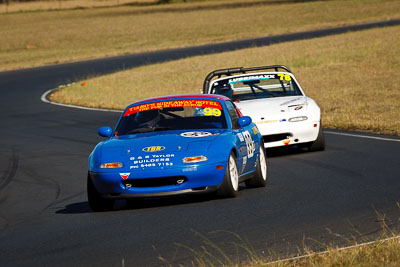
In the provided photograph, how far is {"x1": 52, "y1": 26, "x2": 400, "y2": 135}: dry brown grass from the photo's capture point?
21125mm

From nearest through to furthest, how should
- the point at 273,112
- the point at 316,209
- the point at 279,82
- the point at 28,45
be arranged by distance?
1. the point at 316,209
2. the point at 273,112
3. the point at 279,82
4. the point at 28,45

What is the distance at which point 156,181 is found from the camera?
9414 millimetres

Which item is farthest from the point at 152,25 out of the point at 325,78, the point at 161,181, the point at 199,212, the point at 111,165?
the point at 199,212

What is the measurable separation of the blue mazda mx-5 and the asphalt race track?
0.80 feet

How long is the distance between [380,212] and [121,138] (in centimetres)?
319

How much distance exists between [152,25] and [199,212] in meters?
72.3

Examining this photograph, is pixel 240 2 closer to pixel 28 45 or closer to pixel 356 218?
pixel 28 45

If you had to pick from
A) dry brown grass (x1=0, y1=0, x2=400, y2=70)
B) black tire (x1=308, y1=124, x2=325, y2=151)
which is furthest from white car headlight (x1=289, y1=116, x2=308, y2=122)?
dry brown grass (x1=0, y1=0, x2=400, y2=70)

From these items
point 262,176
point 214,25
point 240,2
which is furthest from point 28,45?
point 262,176

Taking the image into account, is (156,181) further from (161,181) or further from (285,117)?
(285,117)

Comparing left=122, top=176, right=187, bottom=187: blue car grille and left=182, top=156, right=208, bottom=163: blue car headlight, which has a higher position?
left=182, top=156, right=208, bottom=163: blue car headlight

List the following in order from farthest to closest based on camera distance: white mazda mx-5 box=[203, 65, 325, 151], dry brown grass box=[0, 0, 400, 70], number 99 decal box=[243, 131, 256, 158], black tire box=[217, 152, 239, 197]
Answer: dry brown grass box=[0, 0, 400, 70]
white mazda mx-5 box=[203, 65, 325, 151]
number 99 decal box=[243, 131, 256, 158]
black tire box=[217, 152, 239, 197]

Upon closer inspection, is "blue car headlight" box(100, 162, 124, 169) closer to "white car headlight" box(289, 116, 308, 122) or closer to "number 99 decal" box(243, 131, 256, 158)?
"number 99 decal" box(243, 131, 256, 158)

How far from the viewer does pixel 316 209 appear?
8906mm
